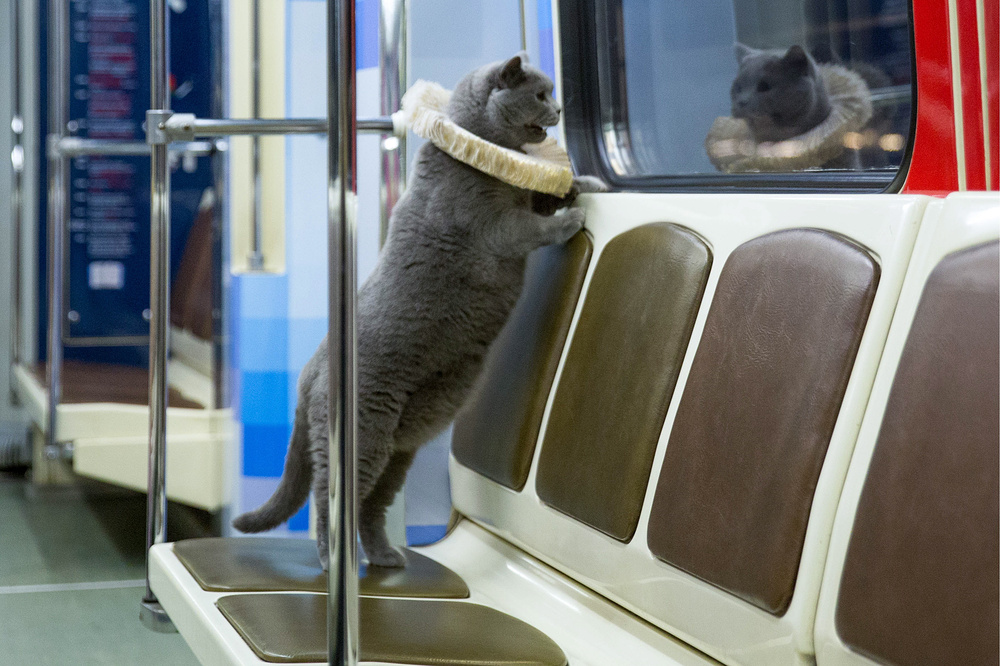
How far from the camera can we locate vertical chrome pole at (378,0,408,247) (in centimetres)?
182

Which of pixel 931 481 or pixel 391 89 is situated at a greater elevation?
pixel 391 89

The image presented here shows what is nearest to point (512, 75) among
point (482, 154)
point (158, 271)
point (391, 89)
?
point (482, 154)

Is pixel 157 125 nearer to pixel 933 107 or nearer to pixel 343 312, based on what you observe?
pixel 343 312

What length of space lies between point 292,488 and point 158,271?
0.41 m

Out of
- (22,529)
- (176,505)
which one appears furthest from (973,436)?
(22,529)

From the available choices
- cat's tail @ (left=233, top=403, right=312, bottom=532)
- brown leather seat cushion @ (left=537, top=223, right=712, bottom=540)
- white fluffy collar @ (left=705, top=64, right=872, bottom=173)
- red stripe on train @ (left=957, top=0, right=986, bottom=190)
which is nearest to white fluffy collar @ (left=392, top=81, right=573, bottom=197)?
brown leather seat cushion @ (left=537, top=223, right=712, bottom=540)

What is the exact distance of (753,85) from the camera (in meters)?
1.71

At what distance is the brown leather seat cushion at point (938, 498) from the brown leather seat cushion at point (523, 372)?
0.71 metres

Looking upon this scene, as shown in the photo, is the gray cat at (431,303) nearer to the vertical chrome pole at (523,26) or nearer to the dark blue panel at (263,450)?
the vertical chrome pole at (523,26)

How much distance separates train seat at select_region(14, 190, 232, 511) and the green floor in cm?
31

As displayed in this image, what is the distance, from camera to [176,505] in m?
3.54

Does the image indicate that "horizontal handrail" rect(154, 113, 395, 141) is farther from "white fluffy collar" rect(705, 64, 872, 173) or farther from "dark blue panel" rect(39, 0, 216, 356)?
"dark blue panel" rect(39, 0, 216, 356)

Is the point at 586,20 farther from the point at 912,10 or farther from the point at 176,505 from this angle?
the point at 176,505

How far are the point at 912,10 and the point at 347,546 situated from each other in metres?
1.02
